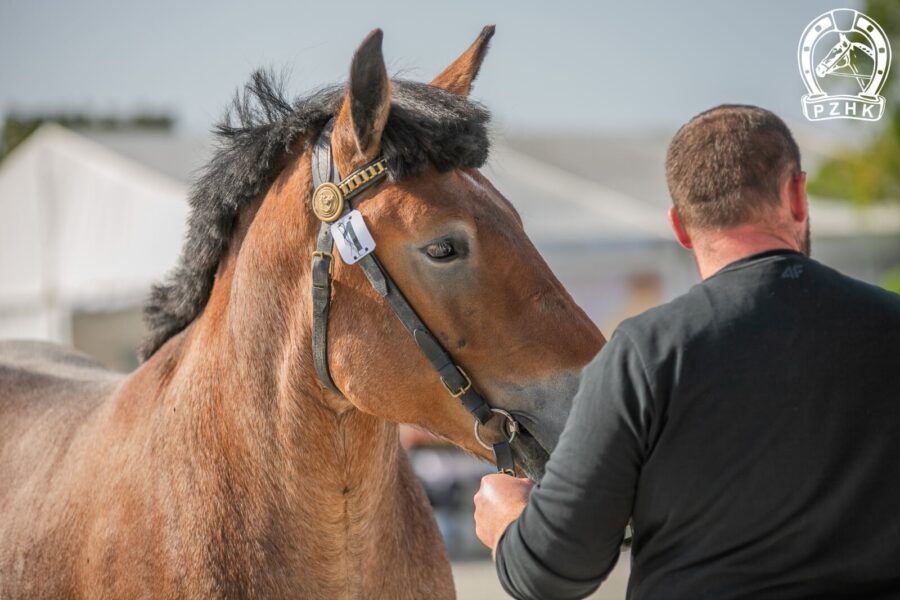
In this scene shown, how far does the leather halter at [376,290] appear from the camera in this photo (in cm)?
241

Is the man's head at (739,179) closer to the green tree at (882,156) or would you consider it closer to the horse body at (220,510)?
the horse body at (220,510)

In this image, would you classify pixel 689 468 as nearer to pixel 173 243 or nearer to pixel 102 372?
pixel 102 372

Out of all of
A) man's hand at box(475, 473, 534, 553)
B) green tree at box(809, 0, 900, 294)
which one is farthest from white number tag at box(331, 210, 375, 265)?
green tree at box(809, 0, 900, 294)

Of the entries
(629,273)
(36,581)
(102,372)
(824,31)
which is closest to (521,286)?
(36,581)

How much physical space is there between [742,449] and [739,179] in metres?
0.51

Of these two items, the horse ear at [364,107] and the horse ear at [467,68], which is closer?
the horse ear at [364,107]

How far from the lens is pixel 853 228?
55.3 ft

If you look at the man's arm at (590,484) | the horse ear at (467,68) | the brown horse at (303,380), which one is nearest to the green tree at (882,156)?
the horse ear at (467,68)

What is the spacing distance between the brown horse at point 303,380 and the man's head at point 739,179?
0.56 meters

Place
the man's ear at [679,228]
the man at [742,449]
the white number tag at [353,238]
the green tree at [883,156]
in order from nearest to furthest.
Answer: the man at [742,449], the man's ear at [679,228], the white number tag at [353,238], the green tree at [883,156]

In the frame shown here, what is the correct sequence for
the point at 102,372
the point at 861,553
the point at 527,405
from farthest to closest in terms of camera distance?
1. the point at 102,372
2. the point at 527,405
3. the point at 861,553

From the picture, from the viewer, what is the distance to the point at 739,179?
189cm

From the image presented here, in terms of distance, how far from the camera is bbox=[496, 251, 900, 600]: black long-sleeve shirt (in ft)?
5.88

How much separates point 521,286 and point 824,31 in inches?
130
